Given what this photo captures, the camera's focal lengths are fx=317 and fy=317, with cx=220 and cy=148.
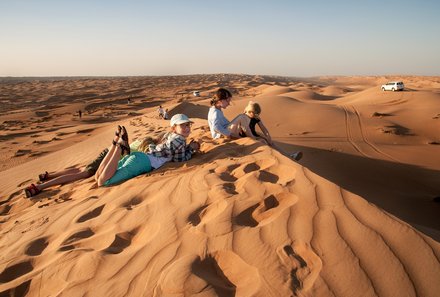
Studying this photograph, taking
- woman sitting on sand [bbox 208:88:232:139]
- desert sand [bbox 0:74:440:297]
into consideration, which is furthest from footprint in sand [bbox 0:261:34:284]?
woman sitting on sand [bbox 208:88:232:139]

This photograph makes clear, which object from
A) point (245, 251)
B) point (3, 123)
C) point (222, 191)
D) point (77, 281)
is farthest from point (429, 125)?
point (3, 123)

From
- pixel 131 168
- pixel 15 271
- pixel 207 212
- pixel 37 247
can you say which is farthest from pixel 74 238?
pixel 131 168

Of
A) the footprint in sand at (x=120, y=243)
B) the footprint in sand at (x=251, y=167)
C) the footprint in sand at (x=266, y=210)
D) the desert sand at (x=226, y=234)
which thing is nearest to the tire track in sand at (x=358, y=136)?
the desert sand at (x=226, y=234)

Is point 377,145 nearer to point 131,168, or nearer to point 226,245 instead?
point 131,168

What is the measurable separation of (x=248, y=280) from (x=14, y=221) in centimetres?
300

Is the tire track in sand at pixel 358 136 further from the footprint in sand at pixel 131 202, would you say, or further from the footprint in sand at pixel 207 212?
the footprint in sand at pixel 131 202

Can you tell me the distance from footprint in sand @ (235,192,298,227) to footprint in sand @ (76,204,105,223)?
1565 millimetres

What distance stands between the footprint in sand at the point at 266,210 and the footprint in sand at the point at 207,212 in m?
0.20

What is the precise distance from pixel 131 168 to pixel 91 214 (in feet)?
3.58

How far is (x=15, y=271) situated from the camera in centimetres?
240

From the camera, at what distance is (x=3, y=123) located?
608 inches

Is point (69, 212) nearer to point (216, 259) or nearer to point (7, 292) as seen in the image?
point (7, 292)

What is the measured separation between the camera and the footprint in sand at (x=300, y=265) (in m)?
1.76

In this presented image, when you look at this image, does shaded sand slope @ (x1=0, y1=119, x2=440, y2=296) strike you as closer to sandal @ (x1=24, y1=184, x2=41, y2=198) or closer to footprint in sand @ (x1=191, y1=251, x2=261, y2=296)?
footprint in sand @ (x1=191, y1=251, x2=261, y2=296)
